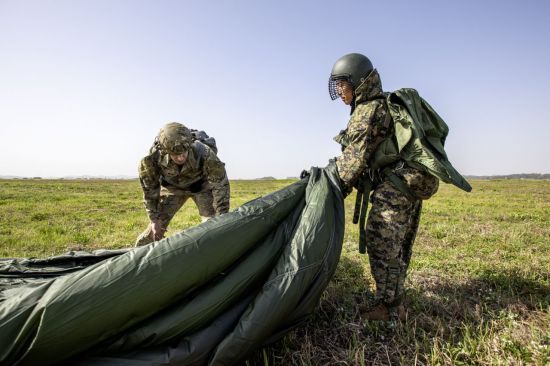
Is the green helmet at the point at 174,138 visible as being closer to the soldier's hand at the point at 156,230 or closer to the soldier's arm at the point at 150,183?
the soldier's arm at the point at 150,183

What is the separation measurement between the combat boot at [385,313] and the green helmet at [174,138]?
3.49m

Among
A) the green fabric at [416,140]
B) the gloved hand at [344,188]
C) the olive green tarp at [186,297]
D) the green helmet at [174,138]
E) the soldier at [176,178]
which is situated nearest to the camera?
the olive green tarp at [186,297]

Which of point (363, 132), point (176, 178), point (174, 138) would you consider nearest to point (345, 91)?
point (363, 132)

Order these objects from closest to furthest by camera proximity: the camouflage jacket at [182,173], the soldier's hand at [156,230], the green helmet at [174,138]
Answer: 1. the green helmet at [174,138]
2. the soldier's hand at [156,230]
3. the camouflage jacket at [182,173]

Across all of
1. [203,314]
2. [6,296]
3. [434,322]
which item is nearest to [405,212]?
[434,322]

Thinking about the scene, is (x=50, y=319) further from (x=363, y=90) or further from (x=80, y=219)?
(x=80, y=219)

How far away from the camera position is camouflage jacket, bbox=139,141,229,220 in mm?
5703

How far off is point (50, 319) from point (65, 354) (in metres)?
0.27

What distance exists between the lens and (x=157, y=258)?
249cm

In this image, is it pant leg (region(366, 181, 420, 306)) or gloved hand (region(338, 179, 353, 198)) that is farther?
gloved hand (region(338, 179, 353, 198))

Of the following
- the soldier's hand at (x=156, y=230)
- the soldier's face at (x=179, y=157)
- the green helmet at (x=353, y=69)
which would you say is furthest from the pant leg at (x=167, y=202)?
the green helmet at (x=353, y=69)

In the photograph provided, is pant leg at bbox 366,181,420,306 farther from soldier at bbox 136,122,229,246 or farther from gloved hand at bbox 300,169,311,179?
soldier at bbox 136,122,229,246

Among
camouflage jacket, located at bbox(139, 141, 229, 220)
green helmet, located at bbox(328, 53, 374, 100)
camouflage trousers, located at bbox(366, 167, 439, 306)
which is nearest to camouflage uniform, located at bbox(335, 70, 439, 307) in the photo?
camouflage trousers, located at bbox(366, 167, 439, 306)

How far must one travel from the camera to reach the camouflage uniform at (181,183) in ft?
18.7
